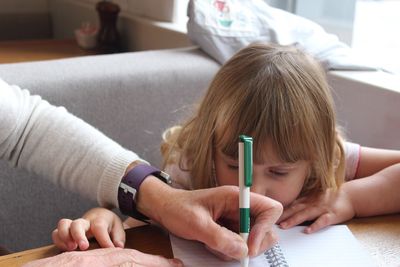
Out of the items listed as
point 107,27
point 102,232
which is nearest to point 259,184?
point 102,232

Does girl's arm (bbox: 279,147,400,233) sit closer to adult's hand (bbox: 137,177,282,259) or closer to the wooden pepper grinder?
adult's hand (bbox: 137,177,282,259)

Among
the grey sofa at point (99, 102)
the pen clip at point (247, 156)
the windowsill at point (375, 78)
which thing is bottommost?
the grey sofa at point (99, 102)

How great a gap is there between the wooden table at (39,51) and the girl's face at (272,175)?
1121mm

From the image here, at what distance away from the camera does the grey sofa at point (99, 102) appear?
116 centimetres

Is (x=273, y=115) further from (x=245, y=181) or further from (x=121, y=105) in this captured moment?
(x=121, y=105)

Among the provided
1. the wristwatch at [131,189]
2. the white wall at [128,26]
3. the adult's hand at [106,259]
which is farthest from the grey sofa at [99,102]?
the adult's hand at [106,259]

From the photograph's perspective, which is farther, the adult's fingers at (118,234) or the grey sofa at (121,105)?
the grey sofa at (121,105)

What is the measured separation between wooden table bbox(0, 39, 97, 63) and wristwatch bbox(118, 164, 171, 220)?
1124 mm

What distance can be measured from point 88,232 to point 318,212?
0.32 m

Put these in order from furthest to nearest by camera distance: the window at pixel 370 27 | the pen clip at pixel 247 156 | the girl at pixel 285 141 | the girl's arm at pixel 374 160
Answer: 1. the window at pixel 370 27
2. the girl's arm at pixel 374 160
3. the girl at pixel 285 141
4. the pen clip at pixel 247 156

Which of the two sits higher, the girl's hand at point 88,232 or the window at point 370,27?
the window at point 370,27

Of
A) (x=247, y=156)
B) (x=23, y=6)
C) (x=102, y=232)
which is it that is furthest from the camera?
(x=23, y=6)

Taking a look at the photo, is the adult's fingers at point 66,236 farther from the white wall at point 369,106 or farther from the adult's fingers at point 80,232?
the white wall at point 369,106

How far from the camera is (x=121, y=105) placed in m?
1.24
